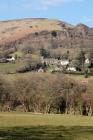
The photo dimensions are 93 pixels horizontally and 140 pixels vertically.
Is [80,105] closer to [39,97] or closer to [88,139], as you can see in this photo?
[39,97]

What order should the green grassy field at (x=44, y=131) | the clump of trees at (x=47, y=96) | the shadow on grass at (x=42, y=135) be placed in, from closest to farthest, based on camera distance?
the shadow on grass at (x=42, y=135) < the green grassy field at (x=44, y=131) < the clump of trees at (x=47, y=96)

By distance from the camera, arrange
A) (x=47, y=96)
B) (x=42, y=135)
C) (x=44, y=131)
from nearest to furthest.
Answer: (x=42, y=135), (x=44, y=131), (x=47, y=96)

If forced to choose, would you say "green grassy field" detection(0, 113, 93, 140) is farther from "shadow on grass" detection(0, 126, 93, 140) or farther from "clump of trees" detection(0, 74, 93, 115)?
"clump of trees" detection(0, 74, 93, 115)

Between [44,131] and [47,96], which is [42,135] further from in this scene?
[47,96]

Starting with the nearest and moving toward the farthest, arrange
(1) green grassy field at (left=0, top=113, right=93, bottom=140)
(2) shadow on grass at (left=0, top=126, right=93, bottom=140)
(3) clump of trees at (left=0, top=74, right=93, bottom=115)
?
(2) shadow on grass at (left=0, top=126, right=93, bottom=140) → (1) green grassy field at (left=0, top=113, right=93, bottom=140) → (3) clump of trees at (left=0, top=74, right=93, bottom=115)

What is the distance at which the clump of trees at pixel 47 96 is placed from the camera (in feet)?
337

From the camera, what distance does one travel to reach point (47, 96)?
339 feet

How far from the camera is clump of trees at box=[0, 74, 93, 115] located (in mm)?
102750

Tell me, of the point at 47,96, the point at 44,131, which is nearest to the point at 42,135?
the point at 44,131

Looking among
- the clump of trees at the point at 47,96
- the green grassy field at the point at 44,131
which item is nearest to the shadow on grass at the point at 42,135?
the green grassy field at the point at 44,131

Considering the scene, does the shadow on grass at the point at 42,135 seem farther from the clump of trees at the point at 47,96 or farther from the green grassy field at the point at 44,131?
the clump of trees at the point at 47,96

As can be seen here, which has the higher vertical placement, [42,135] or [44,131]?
[42,135]

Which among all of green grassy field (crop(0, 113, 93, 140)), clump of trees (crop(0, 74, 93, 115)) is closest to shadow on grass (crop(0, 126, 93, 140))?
green grassy field (crop(0, 113, 93, 140))

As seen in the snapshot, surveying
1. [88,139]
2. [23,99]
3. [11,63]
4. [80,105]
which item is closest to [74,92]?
[80,105]
